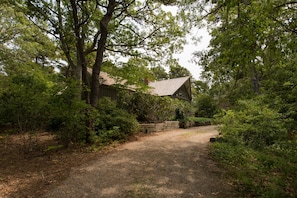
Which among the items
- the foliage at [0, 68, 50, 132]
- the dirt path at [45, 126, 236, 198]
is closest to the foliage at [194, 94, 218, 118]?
the dirt path at [45, 126, 236, 198]

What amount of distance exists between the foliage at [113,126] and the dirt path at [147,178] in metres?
1.76

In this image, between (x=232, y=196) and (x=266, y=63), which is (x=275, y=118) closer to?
(x=266, y=63)

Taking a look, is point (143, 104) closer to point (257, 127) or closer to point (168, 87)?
point (257, 127)

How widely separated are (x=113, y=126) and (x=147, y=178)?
455 cm

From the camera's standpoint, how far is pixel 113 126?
27.0ft

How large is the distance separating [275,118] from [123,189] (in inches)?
239

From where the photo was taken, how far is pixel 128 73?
9.90 m

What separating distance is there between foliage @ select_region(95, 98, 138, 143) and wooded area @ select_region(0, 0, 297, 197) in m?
0.05

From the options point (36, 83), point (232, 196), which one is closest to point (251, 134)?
point (232, 196)

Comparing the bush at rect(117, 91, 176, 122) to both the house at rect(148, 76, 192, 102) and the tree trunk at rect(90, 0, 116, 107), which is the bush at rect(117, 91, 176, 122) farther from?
the house at rect(148, 76, 192, 102)

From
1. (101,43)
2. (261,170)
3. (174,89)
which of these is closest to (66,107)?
(101,43)

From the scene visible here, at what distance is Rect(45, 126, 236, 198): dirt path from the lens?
336 centimetres

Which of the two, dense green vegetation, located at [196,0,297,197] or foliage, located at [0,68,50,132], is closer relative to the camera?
dense green vegetation, located at [196,0,297,197]

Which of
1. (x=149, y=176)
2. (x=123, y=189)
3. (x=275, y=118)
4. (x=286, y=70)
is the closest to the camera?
(x=123, y=189)
